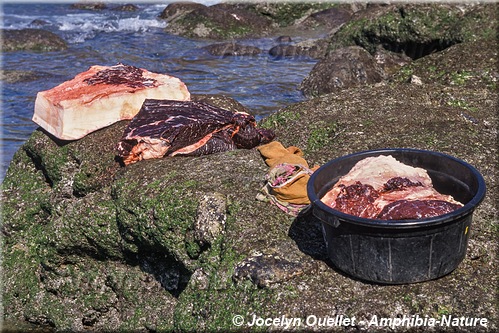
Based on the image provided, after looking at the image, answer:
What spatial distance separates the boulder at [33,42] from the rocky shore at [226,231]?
38.2ft

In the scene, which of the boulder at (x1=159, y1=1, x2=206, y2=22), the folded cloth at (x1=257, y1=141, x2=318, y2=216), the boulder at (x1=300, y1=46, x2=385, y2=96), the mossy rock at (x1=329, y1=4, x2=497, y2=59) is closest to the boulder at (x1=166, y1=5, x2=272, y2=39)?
the boulder at (x1=159, y1=1, x2=206, y2=22)

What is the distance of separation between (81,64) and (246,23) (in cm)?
545

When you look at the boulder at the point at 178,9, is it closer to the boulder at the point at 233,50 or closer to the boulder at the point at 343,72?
the boulder at the point at 233,50

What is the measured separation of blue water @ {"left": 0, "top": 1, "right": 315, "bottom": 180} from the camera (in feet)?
38.8

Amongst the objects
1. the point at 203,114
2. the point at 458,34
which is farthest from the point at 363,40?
the point at 203,114

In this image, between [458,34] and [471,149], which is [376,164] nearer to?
[471,149]

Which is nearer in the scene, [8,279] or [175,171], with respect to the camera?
[175,171]

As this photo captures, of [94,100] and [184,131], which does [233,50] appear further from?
[184,131]

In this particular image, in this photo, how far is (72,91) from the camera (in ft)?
22.2

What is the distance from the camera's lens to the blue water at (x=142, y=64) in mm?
11812

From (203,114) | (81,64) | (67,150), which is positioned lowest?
(81,64)

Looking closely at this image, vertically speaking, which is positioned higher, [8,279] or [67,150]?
[67,150]

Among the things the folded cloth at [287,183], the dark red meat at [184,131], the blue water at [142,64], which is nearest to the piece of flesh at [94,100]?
the dark red meat at [184,131]

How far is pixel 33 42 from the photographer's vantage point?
18344mm
